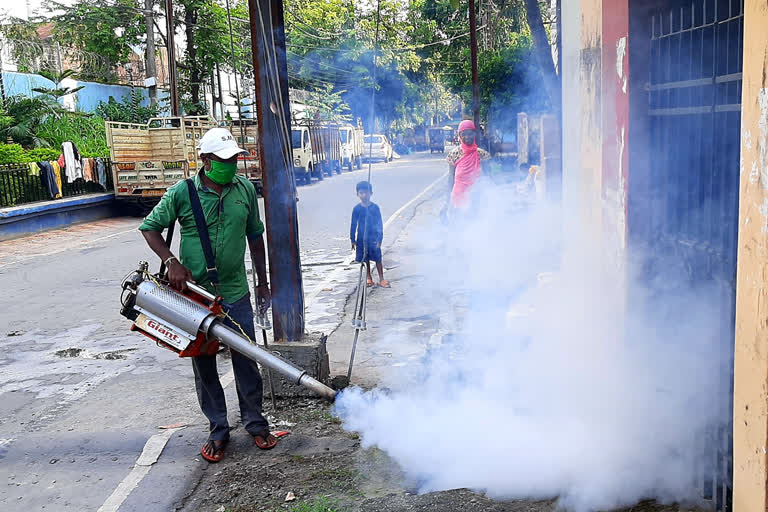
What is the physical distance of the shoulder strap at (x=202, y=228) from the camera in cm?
415

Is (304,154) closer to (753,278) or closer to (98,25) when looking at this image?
(98,25)

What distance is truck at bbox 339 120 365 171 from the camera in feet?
115

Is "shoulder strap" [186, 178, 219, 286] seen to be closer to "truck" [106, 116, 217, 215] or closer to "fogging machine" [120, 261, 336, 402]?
"fogging machine" [120, 261, 336, 402]

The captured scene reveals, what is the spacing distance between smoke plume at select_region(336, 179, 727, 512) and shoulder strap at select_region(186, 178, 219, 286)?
1.35m

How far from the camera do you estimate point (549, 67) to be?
9477 mm

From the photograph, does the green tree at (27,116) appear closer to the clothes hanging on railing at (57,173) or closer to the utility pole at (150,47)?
the clothes hanging on railing at (57,173)

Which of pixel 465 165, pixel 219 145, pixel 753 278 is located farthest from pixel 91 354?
pixel 753 278

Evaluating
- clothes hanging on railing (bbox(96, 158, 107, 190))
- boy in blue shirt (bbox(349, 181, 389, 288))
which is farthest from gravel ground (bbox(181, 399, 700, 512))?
clothes hanging on railing (bbox(96, 158, 107, 190))

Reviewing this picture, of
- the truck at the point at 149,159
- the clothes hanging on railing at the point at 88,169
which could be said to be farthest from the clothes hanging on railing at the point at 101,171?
the truck at the point at 149,159

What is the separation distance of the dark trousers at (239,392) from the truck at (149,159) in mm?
14861

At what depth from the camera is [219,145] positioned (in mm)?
4145

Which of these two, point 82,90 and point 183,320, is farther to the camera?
point 82,90

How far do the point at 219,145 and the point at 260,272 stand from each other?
0.91 meters

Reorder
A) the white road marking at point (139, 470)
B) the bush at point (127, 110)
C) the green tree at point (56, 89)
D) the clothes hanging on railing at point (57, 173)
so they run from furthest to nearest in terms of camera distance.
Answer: the bush at point (127, 110) → the green tree at point (56, 89) → the clothes hanging on railing at point (57, 173) → the white road marking at point (139, 470)
